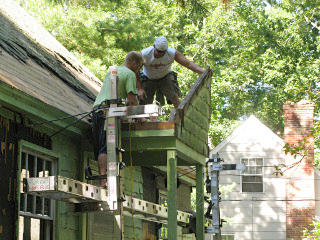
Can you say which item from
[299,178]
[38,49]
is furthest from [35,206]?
[299,178]

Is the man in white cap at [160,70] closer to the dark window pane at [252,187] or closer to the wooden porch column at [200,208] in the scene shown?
the wooden porch column at [200,208]

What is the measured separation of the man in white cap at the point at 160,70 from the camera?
398 inches

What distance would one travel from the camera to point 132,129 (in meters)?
8.93

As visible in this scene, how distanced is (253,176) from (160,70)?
16.2 metres

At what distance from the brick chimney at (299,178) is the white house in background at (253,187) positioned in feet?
3.66

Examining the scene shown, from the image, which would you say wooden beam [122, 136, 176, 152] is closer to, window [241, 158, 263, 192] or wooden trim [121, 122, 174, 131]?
wooden trim [121, 122, 174, 131]

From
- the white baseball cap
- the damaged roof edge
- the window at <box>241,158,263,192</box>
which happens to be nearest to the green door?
the damaged roof edge

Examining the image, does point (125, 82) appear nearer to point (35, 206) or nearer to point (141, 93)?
point (141, 93)

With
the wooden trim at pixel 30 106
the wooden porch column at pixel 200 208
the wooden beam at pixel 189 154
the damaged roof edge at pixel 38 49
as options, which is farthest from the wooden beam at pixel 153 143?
the damaged roof edge at pixel 38 49

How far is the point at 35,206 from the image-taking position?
8.98 meters

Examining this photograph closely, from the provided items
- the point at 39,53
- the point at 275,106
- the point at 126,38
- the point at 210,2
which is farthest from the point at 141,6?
the point at 39,53

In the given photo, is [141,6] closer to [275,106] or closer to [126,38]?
[126,38]

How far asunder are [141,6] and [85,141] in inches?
940

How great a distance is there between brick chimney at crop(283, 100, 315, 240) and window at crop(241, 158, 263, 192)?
5.34 feet
